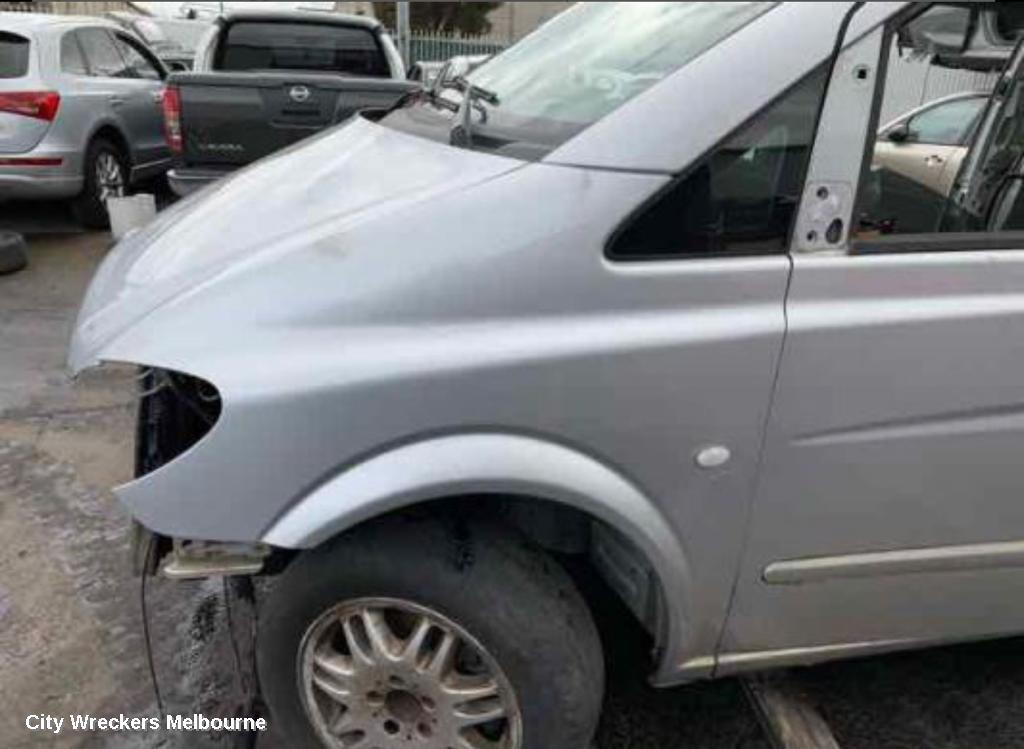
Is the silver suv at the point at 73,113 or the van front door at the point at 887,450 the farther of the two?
the silver suv at the point at 73,113

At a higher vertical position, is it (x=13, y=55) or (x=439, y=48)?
(x=13, y=55)

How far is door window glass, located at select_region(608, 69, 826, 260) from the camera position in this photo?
1800 mm

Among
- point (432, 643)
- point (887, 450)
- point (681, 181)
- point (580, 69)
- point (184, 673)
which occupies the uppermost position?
point (580, 69)

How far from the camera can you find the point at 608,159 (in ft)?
5.93

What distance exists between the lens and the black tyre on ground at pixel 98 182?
7762 millimetres

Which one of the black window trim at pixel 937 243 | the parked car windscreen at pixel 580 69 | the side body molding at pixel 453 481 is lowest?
the side body molding at pixel 453 481

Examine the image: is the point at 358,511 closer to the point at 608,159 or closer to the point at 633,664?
the point at 608,159

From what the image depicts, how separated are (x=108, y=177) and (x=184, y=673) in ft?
21.3

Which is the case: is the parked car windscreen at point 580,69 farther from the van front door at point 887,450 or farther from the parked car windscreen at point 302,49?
the parked car windscreen at point 302,49

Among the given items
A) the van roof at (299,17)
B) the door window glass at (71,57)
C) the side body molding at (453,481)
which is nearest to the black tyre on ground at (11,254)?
the door window glass at (71,57)

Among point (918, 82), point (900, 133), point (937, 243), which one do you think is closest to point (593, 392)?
point (937, 243)

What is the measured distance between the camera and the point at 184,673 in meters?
2.67

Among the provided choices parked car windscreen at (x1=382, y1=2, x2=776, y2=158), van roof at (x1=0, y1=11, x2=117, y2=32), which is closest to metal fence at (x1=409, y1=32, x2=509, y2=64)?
van roof at (x1=0, y1=11, x2=117, y2=32)

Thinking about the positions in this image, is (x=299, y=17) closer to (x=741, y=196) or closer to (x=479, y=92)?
(x=479, y=92)
